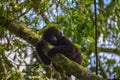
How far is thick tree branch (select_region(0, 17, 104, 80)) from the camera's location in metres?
3.22

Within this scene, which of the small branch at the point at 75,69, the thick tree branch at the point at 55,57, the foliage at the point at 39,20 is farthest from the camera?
the foliage at the point at 39,20

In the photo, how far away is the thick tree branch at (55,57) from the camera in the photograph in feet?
10.6

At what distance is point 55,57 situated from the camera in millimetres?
3750

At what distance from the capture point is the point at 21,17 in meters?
4.91

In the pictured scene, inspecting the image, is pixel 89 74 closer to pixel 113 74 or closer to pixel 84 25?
pixel 84 25

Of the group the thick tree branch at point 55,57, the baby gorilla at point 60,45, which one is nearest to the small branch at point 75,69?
the thick tree branch at point 55,57

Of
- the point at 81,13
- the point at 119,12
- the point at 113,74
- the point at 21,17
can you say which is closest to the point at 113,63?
the point at 113,74

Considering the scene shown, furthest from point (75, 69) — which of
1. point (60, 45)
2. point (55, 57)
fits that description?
point (60, 45)

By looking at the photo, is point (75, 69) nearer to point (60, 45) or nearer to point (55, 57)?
point (55, 57)

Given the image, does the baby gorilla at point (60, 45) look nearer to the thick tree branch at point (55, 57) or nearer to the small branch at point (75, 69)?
the thick tree branch at point (55, 57)

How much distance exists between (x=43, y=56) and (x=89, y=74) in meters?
1.76

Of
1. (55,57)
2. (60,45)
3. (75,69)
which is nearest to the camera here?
(75,69)

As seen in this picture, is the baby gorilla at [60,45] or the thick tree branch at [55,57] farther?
the baby gorilla at [60,45]

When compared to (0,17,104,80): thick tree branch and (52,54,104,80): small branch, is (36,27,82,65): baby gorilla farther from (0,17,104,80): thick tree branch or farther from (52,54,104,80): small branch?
(52,54,104,80): small branch
